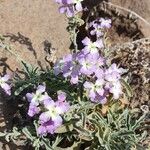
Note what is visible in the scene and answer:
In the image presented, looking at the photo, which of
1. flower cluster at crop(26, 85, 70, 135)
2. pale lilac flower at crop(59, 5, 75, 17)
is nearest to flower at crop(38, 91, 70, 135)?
flower cluster at crop(26, 85, 70, 135)

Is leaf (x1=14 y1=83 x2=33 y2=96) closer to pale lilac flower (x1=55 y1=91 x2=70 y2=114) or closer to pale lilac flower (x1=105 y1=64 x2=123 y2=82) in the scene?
pale lilac flower (x1=55 y1=91 x2=70 y2=114)

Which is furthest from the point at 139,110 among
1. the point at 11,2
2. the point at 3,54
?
the point at 11,2

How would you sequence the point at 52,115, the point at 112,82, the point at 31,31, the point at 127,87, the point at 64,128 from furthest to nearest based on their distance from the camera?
1. the point at 31,31
2. the point at 127,87
3. the point at 64,128
4. the point at 112,82
5. the point at 52,115

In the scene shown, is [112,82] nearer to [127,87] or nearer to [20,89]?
[127,87]

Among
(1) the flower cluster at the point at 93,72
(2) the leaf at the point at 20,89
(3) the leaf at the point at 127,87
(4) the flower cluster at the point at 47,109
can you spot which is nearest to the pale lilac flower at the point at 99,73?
(1) the flower cluster at the point at 93,72

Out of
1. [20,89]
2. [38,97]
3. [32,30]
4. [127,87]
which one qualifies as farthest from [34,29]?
[38,97]

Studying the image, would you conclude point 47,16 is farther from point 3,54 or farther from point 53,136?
point 53,136

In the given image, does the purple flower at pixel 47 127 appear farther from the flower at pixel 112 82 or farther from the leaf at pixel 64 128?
the flower at pixel 112 82

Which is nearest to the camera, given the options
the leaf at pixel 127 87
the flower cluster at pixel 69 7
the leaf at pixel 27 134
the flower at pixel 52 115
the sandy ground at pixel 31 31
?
the flower at pixel 52 115
